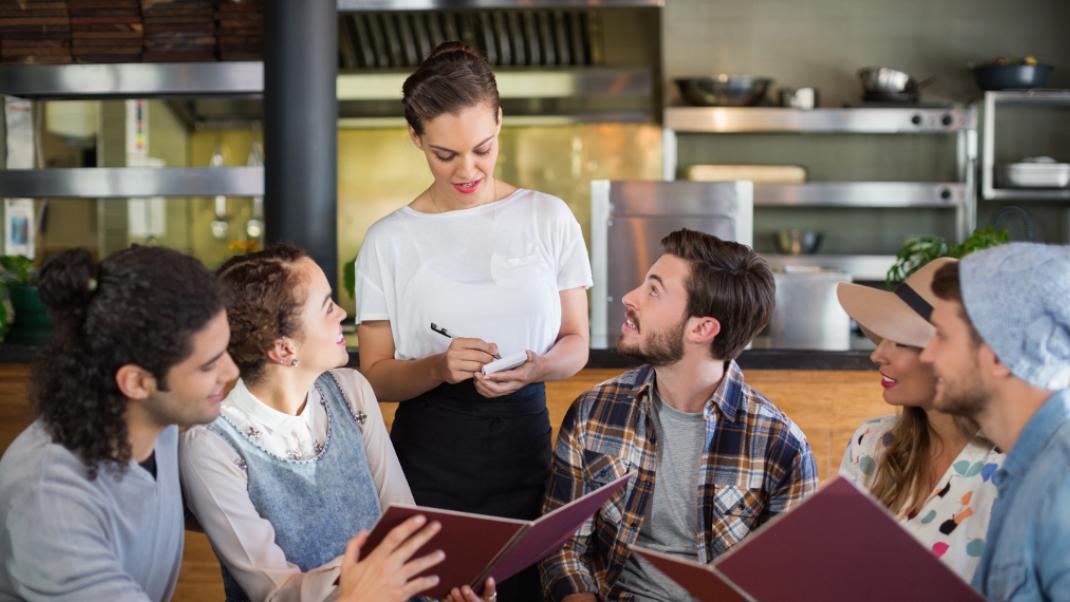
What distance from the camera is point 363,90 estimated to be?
6.52 meters

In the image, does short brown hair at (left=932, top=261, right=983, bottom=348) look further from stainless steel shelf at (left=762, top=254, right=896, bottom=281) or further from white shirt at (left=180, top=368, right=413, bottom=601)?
stainless steel shelf at (left=762, top=254, right=896, bottom=281)

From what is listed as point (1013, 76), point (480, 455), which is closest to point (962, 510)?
point (480, 455)

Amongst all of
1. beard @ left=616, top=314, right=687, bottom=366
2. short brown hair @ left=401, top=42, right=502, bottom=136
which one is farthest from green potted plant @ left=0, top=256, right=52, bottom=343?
beard @ left=616, top=314, right=687, bottom=366

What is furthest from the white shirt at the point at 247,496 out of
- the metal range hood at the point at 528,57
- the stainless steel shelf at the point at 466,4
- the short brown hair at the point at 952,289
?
the metal range hood at the point at 528,57

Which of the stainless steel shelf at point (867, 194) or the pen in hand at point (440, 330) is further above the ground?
the stainless steel shelf at point (867, 194)

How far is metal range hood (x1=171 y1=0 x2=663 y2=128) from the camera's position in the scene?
6332 mm

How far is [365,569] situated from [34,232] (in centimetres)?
567

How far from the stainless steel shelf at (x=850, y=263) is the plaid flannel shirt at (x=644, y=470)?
423cm

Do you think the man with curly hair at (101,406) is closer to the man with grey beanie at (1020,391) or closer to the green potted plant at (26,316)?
the man with grey beanie at (1020,391)

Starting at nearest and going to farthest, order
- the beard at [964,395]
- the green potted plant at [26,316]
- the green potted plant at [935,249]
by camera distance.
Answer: the beard at [964,395] → the green potted plant at [935,249] → the green potted plant at [26,316]

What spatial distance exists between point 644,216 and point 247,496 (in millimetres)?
3721

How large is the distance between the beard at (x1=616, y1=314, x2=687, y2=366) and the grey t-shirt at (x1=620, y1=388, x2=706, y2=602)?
0.48 ft

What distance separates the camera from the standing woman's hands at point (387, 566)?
1.58m

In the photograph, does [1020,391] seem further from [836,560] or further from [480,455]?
[480,455]
